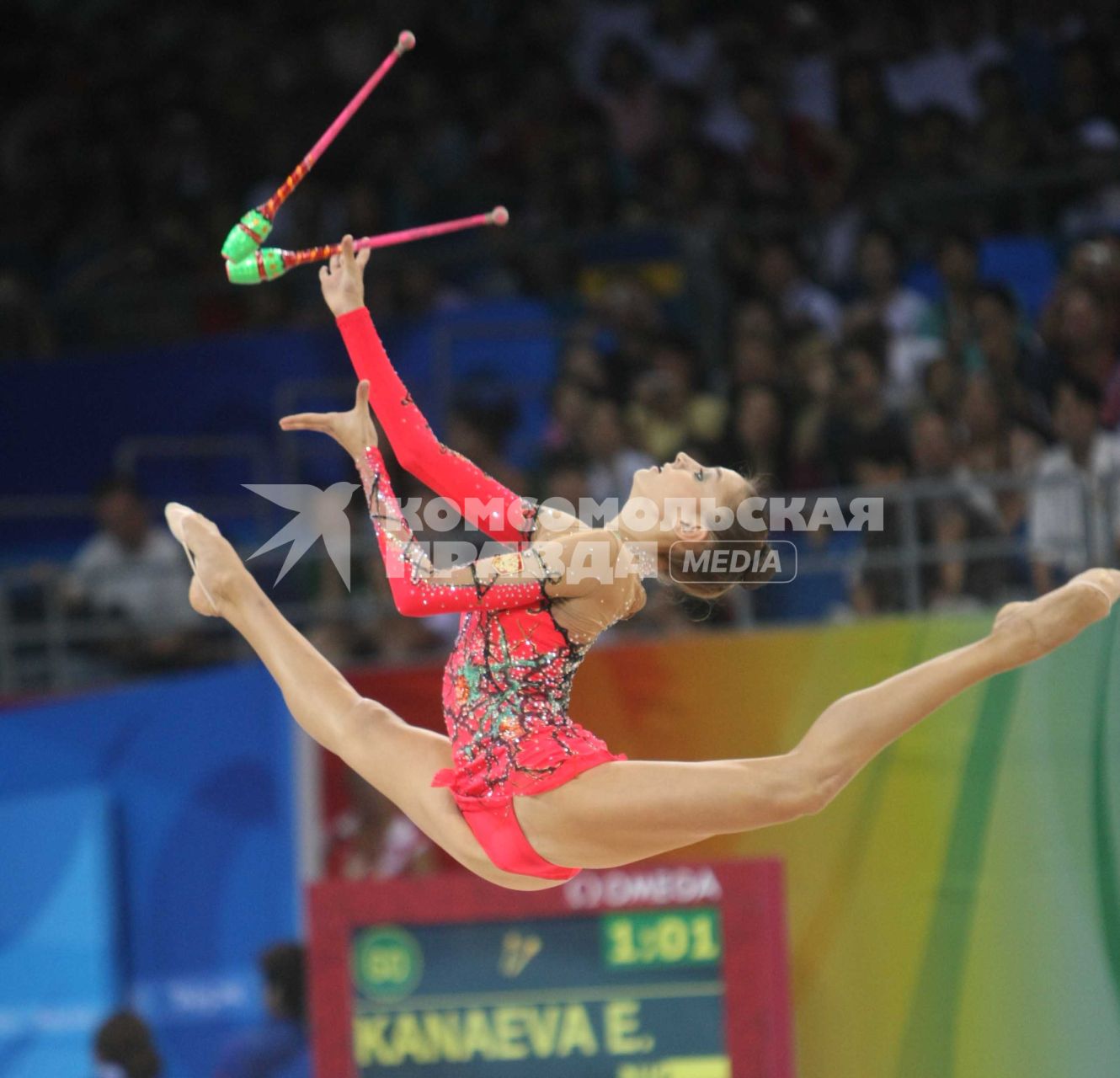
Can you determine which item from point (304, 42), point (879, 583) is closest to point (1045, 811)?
point (879, 583)

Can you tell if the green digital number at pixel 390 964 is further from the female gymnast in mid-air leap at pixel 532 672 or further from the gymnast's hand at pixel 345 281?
the gymnast's hand at pixel 345 281

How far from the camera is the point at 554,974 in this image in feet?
15.9

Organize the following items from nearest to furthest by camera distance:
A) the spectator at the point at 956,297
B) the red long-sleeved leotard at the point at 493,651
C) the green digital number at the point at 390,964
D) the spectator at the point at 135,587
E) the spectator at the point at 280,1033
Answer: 1. the red long-sleeved leotard at the point at 493,651
2. the green digital number at the point at 390,964
3. the spectator at the point at 280,1033
4. the spectator at the point at 956,297
5. the spectator at the point at 135,587

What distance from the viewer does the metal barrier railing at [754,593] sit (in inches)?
201

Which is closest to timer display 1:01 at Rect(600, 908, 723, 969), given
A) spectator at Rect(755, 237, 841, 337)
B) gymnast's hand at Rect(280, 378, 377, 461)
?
gymnast's hand at Rect(280, 378, 377, 461)

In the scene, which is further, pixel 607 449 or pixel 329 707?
pixel 607 449

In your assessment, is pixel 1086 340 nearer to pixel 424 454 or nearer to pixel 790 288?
pixel 790 288

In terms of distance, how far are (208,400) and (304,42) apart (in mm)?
2523

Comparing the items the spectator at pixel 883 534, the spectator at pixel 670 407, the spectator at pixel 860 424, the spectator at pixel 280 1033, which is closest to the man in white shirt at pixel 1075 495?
the spectator at pixel 883 534

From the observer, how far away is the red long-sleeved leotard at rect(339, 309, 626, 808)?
148 inches

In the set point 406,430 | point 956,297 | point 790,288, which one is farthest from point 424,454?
point 790,288

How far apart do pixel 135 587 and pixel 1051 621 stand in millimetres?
4316

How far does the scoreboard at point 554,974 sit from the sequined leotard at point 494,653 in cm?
96

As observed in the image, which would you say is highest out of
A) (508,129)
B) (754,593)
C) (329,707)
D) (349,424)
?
(508,129)
